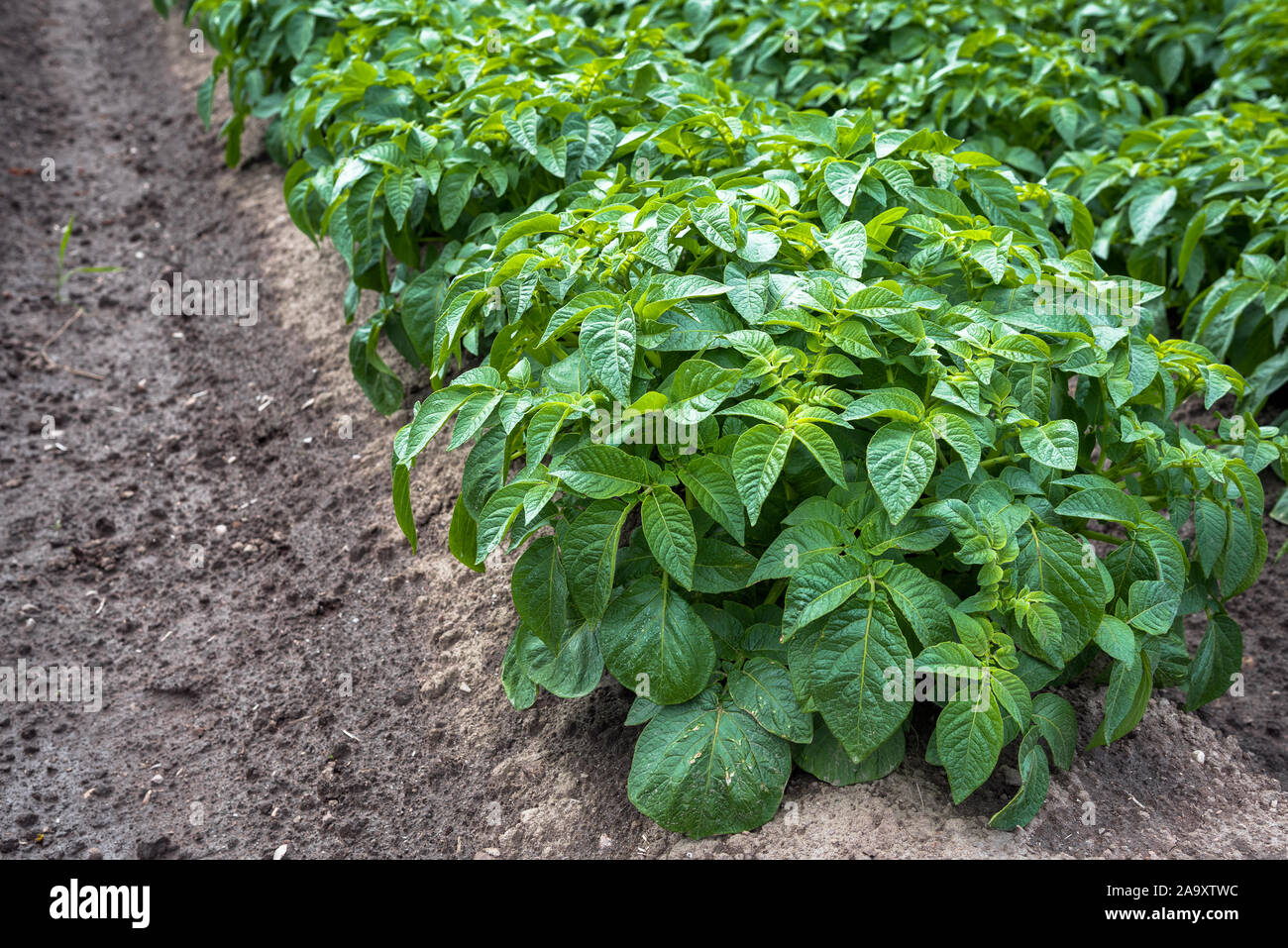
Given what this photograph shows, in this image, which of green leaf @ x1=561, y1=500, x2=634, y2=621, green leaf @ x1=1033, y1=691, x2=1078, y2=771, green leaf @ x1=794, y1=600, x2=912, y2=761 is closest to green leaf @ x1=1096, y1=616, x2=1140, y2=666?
green leaf @ x1=1033, y1=691, x2=1078, y2=771

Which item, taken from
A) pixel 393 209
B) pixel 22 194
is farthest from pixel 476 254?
pixel 22 194

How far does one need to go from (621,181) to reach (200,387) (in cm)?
210

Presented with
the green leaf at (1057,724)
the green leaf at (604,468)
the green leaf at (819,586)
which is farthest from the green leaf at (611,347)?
the green leaf at (1057,724)

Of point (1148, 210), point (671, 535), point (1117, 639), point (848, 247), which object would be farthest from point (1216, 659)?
point (1148, 210)

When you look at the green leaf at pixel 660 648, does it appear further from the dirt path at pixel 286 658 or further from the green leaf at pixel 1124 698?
the green leaf at pixel 1124 698

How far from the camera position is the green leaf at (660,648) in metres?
2.05

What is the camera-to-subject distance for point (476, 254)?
282 cm

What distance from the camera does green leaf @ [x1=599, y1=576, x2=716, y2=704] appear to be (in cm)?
205

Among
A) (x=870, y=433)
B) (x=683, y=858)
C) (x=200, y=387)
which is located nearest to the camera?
(x=683, y=858)

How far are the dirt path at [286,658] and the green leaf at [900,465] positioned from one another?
2.11ft

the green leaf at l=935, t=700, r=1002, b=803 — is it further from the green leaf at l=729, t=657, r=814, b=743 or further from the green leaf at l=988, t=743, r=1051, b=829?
the green leaf at l=729, t=657, r=814, b=743

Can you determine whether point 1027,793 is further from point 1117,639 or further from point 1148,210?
point 1148,210

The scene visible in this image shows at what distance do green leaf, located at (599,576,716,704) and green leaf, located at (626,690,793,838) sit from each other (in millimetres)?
106

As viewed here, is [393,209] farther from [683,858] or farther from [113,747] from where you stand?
[683,858]
